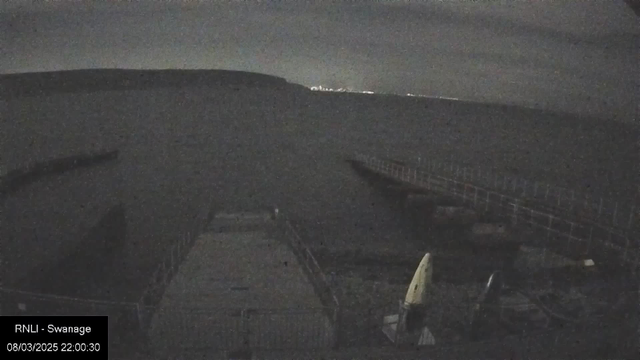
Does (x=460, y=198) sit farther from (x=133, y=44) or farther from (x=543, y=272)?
(x=133, y=44)

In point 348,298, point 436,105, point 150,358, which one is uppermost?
point 436,105

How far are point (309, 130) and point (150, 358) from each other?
0.87 m

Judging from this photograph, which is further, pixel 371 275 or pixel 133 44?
pixel 371 275

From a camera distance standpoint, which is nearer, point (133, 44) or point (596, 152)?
point (133, 44)

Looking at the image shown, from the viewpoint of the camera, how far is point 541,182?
1.58 meters

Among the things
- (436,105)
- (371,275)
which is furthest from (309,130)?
(371,275)

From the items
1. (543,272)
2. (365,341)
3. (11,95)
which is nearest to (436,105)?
(543,272)

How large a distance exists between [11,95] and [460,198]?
56.3 inches

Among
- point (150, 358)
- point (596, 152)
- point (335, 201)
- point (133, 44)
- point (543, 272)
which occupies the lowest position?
point (150, 358)

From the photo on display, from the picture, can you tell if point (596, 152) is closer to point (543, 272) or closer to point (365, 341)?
point (543, 272)

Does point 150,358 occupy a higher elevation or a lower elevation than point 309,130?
lower

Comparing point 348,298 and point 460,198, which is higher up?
point 460,198

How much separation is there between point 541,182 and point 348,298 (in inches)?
27.7

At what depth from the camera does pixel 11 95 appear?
1.58 metres
